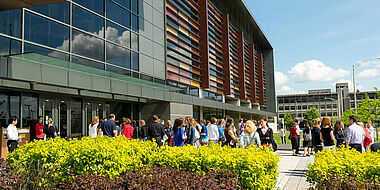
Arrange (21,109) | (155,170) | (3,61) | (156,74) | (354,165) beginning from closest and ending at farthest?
(354,165), (155,170), (3,61), (21,109), (156,74)

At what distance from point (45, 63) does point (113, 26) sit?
7.68 meters

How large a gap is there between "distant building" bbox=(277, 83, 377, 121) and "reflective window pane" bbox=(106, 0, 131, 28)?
12476 cm

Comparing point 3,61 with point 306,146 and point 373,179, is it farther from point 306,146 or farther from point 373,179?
point 306,146

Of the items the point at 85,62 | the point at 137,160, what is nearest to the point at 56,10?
the point at 85,62

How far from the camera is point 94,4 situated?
18453 mm

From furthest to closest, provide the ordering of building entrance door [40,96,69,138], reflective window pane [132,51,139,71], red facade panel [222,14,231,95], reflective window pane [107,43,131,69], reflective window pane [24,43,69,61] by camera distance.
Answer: red facade panel [222,14,231,95], reflective window pane [132,51,139,71], reflective window pane [107,43,131,69], building entrance door [40,96,69,138], reflective window pane [24,43,69,61]

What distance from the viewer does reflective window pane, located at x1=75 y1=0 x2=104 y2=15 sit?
17.5m

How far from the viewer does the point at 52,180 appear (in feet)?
18.7

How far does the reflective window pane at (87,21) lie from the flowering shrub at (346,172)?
1534 cm

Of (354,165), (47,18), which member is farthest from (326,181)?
(47,18)

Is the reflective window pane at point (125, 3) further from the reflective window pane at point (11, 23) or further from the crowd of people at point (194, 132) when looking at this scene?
the crowd of people at point (194, 132)

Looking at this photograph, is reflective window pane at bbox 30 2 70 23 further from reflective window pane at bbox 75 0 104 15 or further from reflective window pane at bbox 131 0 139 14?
reflective window pane at bbox 131 0 139 14

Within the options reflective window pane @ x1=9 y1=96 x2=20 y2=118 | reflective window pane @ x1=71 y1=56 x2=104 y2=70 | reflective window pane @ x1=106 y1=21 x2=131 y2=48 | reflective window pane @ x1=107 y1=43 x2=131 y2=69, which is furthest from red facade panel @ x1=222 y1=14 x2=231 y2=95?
reflective window pane @ x1=9 y1=96 x2=20 y2=118

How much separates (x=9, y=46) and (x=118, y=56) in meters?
7.97
